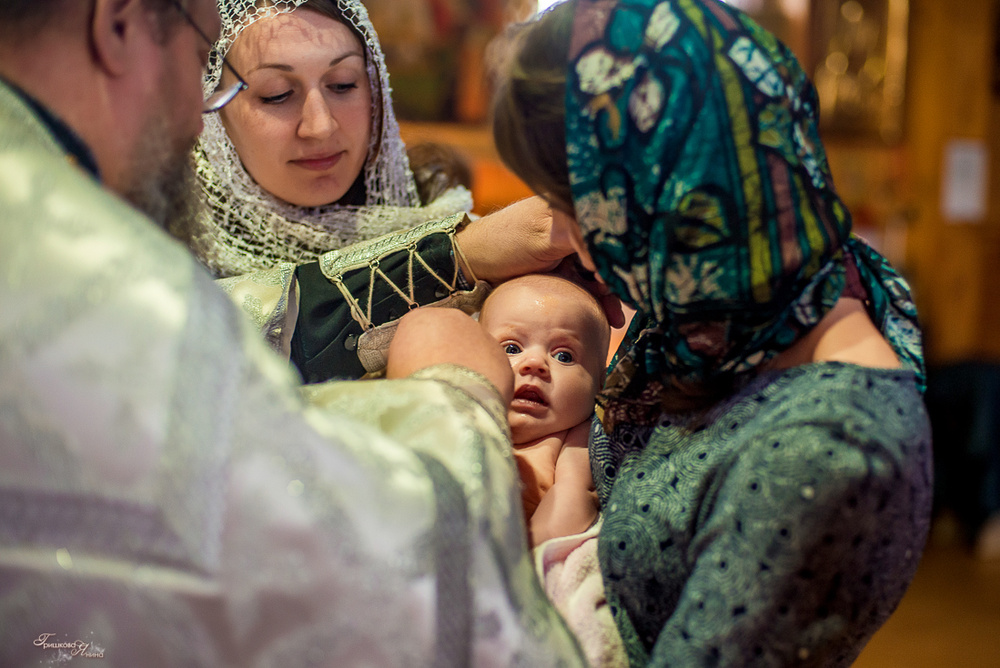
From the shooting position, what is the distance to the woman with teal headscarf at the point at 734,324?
Result: 3.07ft

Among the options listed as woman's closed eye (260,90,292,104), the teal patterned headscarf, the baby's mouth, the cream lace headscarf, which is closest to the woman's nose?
woman's closed eye (260,90,292,104)

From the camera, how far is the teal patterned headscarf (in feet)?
3.22

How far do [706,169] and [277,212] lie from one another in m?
1.12

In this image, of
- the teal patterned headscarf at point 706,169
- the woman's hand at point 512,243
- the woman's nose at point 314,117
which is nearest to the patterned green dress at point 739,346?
the teal patterned headscarf at point 706,169

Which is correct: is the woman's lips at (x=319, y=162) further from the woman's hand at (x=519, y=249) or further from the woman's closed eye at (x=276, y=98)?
the woman's hand at (x=519, y=249)

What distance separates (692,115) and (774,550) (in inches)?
19.9

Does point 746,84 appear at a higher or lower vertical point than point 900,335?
higher

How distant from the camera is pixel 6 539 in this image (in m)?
0.81

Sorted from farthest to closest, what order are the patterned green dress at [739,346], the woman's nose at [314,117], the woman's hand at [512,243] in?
the woman's nose at [314,117] → the woman's hand at [512,243] → the patterned green dress at [739,346]

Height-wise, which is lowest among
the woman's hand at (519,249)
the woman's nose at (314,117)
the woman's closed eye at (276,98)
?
the woman's hand at (519,249)

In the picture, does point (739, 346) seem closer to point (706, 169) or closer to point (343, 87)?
point (706, 169)

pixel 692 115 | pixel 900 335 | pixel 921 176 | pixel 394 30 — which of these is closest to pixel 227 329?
pixel 692 115

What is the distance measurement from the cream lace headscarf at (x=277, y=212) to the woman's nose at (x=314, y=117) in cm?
18

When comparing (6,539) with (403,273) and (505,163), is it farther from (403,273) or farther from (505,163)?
(403,273)
